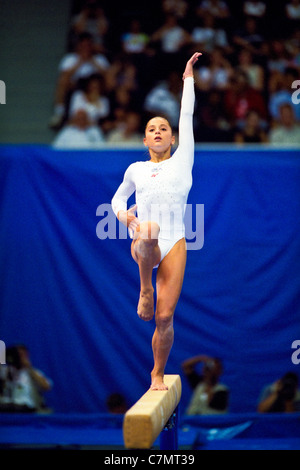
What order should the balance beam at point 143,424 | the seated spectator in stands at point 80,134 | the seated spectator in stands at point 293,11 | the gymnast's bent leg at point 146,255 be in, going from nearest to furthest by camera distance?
the balance beam at point 143,424, the gymnast's bent leg at point 146,255, the seated spectator in stands at point 80,134, the seated spectator in stands at point 293,11

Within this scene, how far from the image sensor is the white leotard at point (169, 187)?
4062mm

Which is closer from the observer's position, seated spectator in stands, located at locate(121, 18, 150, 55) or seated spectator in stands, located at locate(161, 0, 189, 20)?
seated spectator in stands, located at locate(121, 18, 150, 55)

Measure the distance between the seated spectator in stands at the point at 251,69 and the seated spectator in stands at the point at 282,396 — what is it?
11.8ft

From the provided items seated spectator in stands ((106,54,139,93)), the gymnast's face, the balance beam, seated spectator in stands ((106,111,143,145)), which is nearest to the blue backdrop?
A: seated spectator in stands ((106,111,143,145))

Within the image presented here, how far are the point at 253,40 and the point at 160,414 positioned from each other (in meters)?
6.29

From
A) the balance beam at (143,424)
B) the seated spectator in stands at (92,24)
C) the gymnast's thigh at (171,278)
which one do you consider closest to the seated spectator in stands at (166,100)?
the seated spectator in stands at (92,24)

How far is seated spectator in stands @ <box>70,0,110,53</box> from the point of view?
28.0 feet

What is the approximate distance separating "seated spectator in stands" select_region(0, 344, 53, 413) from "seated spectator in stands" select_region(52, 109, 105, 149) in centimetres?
240

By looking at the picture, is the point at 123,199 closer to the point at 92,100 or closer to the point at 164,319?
the point at 164,319

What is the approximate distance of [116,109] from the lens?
7.78 meters

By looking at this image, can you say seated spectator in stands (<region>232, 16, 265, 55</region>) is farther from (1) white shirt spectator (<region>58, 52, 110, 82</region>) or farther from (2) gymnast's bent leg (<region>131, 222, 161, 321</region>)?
(2) gymnast's bent leg (<region>131, 222, 161, 321</region>)

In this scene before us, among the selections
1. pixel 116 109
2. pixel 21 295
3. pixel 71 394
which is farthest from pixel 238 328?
pixel 116 109

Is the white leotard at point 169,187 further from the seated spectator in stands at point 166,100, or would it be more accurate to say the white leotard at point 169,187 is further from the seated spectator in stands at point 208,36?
the seated spectator in stands at point 208,36

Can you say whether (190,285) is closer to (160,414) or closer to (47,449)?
(47,449)
